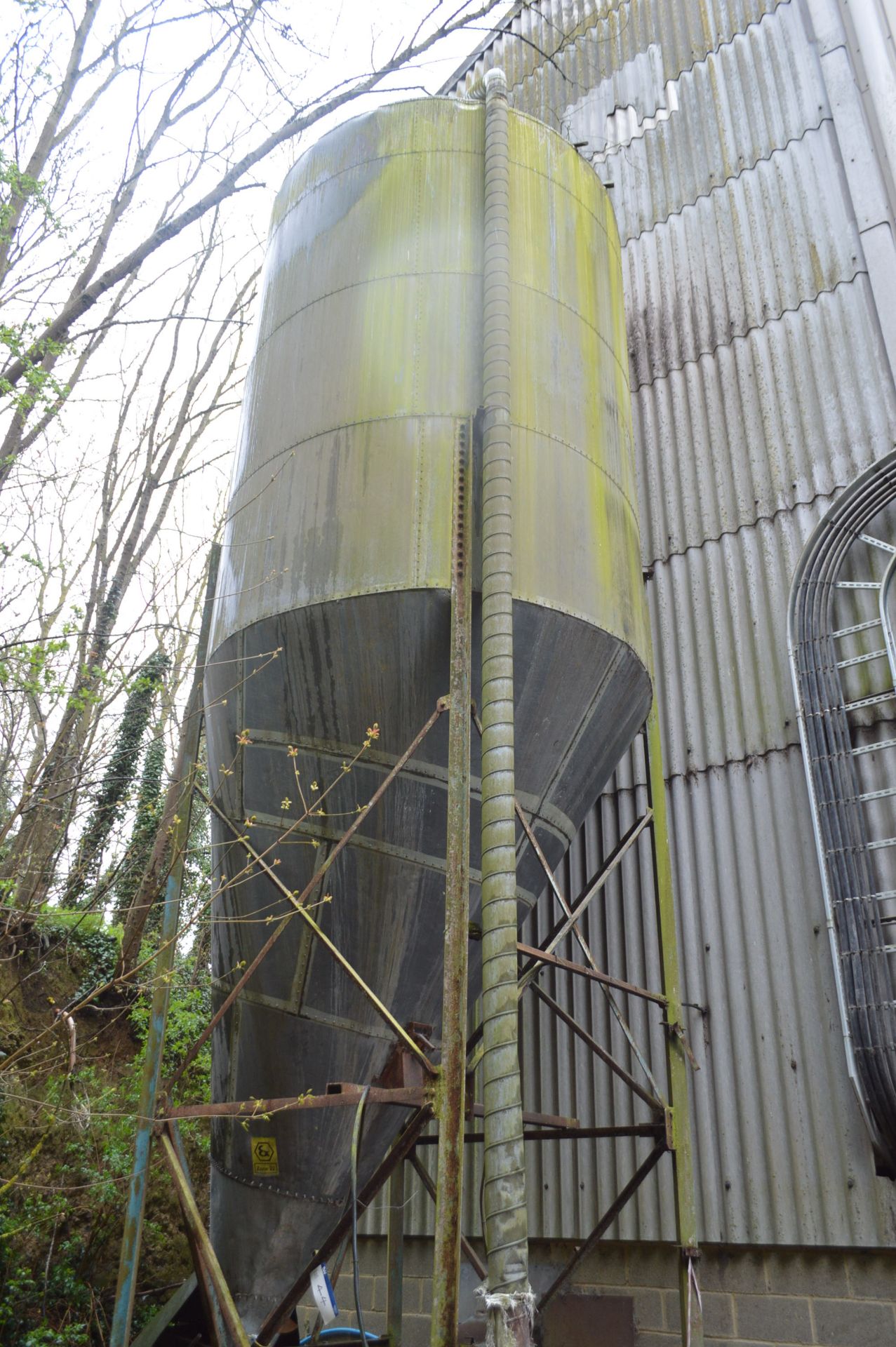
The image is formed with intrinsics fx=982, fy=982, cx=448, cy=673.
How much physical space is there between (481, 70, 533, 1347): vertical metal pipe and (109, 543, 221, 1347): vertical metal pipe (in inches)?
76.9

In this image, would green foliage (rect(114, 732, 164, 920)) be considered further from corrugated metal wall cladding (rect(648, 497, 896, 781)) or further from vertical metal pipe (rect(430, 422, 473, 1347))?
vertical metal pipe (rect(430, 422, 473, 1347))

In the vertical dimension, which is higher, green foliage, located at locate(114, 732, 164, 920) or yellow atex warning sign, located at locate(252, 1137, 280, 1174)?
green foliage, located at locate(114, 732, 164, 920)

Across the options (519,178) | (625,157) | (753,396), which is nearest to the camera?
(519,178)

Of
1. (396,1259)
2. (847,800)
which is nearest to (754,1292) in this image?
(396,1259)

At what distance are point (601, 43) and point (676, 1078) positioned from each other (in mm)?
11798

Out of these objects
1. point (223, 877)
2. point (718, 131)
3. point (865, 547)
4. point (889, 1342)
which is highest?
point (718, 131)

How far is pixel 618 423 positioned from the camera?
663 centimetres

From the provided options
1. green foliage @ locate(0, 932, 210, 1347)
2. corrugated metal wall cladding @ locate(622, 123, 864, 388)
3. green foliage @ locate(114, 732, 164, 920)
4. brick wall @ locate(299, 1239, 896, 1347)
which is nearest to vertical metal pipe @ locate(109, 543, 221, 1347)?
green foliage @ locate(0, 932, 210, 1347)

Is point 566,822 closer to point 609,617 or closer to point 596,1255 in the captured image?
point 609,617

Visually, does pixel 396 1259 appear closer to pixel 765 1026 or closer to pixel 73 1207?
pixel 765 1026

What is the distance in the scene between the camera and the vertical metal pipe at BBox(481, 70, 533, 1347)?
4.02 m

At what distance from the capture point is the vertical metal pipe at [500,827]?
13.2ft

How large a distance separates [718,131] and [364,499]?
7.38 m

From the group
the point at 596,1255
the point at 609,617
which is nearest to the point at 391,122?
the point at 609,617
